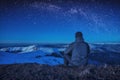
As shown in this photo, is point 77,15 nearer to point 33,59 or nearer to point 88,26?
point 88,26

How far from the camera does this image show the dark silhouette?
396 cm

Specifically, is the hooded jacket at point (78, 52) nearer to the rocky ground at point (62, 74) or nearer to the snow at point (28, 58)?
the rocky ground at point (62, 74)

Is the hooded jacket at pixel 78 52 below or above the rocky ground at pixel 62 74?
above

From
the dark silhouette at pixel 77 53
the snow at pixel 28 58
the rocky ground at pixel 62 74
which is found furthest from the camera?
the snow at pixel 28 58

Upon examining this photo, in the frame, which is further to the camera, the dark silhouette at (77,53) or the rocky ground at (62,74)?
the dark silhouette at (77,53)

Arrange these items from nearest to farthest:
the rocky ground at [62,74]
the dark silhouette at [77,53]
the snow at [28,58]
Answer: the rocky ground at [62,74] < the dark silhouette at [77,53] < the snow at [28,58]

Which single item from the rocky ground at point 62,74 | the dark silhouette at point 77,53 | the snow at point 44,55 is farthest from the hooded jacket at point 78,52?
the snow at point 44,55

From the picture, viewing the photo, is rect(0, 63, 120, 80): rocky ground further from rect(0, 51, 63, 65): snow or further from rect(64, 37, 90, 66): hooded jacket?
rect(0, 51, 63, 65): snow

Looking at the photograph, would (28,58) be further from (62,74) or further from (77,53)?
(62,74)

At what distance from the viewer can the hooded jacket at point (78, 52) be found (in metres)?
3.97

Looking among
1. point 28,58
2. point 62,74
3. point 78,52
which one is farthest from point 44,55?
point 62,74

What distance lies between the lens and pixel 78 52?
3996mm

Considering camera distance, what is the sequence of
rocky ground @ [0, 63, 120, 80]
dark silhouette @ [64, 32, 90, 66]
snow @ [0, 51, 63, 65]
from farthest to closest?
snow @ [0, 51, 63, 65] < dark silhouette @ [64, 32, 90, 66] < rocky ground @ [0, 63, 120, 80]

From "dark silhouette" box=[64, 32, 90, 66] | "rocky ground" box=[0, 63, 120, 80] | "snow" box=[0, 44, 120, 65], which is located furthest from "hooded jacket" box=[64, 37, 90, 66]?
"snow" box=[0, 44, 120, 65]
